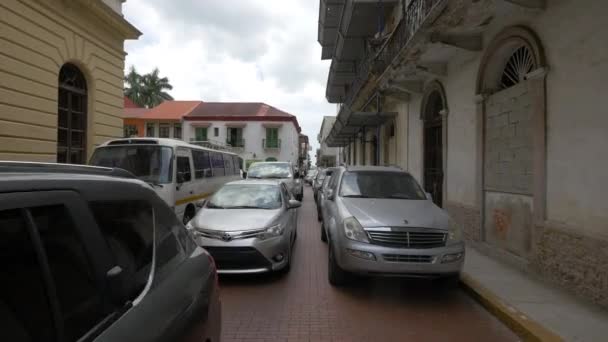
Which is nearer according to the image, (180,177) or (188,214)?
(180,177)

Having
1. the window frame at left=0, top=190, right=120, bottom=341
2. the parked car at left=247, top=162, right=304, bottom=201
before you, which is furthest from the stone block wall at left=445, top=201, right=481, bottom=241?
the parked car at left=247, top=162, right=304, bottom=201

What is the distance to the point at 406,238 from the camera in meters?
5.00

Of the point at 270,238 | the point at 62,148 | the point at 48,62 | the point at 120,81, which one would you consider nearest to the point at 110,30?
the point at 120,81

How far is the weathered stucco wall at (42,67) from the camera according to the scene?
28.5 ft

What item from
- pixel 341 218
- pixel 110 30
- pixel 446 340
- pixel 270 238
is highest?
pixel 110 30

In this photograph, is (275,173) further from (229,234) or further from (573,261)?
(573,261)

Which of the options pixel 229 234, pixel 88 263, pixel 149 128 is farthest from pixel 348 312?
pixel 149 128

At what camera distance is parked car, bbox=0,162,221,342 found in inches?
48.2

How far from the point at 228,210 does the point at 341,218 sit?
2.16 m

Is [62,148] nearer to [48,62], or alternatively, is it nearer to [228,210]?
[48,62]

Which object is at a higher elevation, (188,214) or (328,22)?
(328,22)

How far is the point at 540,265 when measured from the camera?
19.1 feet

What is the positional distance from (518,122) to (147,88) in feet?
188

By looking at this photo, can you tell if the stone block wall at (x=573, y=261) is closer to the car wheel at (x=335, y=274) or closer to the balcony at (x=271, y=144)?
the car wheel at (x=335, y=274)
